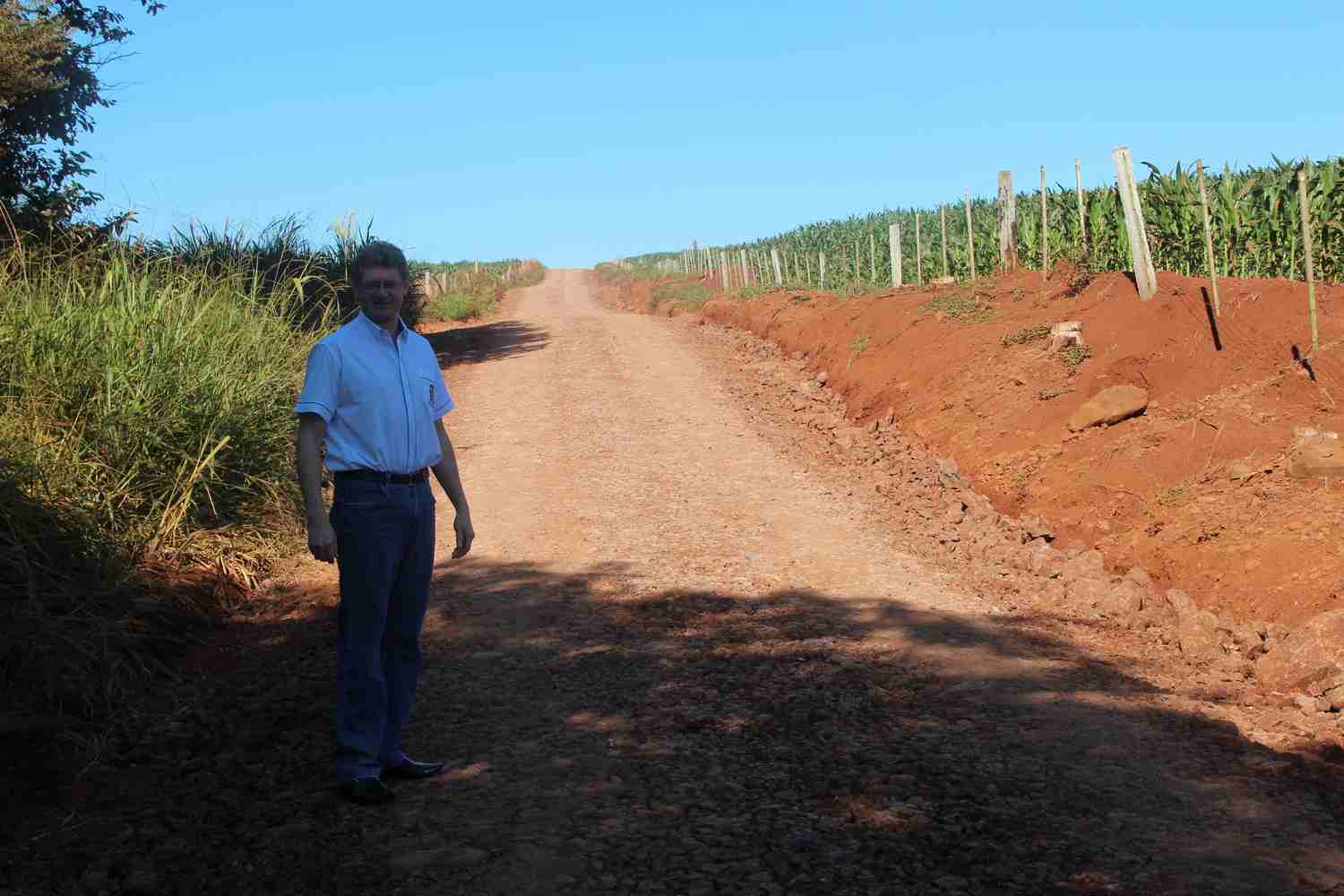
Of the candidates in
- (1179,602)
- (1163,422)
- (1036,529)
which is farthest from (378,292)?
(1163,422)

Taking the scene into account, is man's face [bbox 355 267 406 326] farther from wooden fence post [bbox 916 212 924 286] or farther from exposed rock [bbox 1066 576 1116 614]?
wooden fence post [bbox 916 212 924 286]

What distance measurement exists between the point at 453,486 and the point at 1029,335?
9.77 m

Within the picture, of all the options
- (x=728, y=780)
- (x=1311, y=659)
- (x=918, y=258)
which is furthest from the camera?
(x=918, y=258)

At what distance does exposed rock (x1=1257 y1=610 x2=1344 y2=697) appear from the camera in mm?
5695

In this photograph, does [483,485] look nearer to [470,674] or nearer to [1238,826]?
[470,674]

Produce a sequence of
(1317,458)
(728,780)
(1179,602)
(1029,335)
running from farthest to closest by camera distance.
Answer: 1. (1029,335)
2. (1317,458)
3. (1179,602)
4. (728,780)

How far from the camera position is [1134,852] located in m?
3.68

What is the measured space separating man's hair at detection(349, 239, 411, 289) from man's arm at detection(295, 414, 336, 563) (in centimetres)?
54

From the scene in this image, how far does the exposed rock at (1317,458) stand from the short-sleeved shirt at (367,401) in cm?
627

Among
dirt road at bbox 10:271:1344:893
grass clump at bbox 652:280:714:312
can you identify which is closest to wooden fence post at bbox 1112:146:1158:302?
dirt road at bbox 10:271:1344:893

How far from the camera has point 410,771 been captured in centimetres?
432

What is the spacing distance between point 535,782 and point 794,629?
2.36 meters

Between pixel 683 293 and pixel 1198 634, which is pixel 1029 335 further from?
pixel 683 293

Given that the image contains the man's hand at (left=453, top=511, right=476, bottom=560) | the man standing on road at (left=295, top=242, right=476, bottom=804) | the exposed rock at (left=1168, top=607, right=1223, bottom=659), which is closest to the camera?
the man standing on road at (left=295, top=242, right=476, bottom=804)
